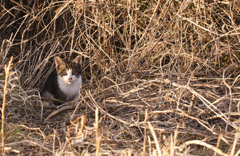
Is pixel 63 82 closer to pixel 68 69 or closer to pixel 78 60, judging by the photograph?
pixel 68 69

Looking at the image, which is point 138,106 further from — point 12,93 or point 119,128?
point 12,93

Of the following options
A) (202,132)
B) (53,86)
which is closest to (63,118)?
(53,86)

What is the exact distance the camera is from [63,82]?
13.6ft

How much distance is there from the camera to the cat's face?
4001 mm

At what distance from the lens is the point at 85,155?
77.9 inches

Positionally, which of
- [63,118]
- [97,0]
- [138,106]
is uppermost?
[97,0]

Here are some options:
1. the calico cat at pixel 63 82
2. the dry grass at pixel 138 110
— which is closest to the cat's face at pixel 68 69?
the calico cat at pixel 63 82

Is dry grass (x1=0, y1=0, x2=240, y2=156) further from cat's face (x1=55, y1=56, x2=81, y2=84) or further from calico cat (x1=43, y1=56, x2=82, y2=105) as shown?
cat's face (x1=55, y1=56, x2=81, y2=84)

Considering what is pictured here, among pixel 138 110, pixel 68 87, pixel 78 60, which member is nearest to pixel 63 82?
pixel 68 87

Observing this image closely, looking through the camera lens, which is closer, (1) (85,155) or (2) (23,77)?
(1) (85,155)

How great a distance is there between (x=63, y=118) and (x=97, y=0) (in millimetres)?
1663

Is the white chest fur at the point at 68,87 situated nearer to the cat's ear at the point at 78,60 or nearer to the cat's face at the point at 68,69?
the cat's face at the point at 68,69

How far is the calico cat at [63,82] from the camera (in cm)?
404

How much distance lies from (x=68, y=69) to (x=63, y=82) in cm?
23
